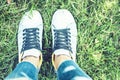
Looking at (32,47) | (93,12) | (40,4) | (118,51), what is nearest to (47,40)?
(32,47)

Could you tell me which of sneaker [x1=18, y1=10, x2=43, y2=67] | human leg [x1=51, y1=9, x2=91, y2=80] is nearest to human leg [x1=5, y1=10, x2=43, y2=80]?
sneaker [x1=18, y1=10, x2=43, y2=67]

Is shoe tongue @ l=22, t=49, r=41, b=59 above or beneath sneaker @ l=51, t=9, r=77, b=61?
beneath

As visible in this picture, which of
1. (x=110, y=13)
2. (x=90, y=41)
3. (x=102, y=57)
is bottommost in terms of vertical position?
(x=102, y=57)

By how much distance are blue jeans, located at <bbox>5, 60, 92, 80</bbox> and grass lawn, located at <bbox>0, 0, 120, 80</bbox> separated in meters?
0.28

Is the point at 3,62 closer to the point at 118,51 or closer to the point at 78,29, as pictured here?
→ the point at 78,29

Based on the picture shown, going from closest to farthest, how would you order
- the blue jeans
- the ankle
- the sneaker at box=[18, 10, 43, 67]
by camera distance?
the blue jeans, the ankle, the sneaker at box=[18, 10, 43, 67]

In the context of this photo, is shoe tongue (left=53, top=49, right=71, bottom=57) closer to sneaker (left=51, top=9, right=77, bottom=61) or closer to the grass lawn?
sneaker (left=51, top=9, right=77, bottom=61)

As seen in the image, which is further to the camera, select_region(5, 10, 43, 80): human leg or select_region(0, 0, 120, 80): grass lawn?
select_region(0, 0, 120, 80): grass lawn

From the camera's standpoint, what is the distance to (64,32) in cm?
211

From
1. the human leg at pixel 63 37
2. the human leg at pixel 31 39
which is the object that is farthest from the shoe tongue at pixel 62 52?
the human leg at pixel 31 39

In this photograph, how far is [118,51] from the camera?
214 centimetres

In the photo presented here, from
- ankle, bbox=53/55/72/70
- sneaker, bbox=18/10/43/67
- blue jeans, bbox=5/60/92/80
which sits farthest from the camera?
sneaker, bbox=18/10/43/67

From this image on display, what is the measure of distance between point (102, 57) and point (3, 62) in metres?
0.75

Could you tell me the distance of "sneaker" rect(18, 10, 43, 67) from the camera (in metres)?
2.05
